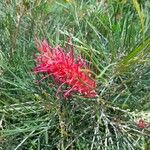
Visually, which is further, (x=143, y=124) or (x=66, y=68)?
(x=143, y=124)

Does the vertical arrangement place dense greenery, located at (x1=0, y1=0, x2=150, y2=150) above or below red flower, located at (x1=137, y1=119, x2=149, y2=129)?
above

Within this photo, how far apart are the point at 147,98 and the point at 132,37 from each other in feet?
0.61

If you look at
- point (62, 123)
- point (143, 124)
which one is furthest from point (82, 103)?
point (143, 124)

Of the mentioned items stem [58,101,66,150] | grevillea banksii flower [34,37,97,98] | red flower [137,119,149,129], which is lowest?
red flower [137,119,149,129]

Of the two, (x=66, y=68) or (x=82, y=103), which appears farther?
(x=82, y=103)

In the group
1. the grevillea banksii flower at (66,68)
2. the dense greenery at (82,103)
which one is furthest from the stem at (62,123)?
the grevillea banksii flower at (66,68)

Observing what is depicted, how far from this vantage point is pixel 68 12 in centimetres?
157

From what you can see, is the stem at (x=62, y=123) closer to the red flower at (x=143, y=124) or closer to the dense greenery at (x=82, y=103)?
the dense greenery at (x=82, y=103)

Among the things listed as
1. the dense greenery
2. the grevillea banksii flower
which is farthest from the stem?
the grevillea banksii flower

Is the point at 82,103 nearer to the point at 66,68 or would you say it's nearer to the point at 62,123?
the point at 62,123

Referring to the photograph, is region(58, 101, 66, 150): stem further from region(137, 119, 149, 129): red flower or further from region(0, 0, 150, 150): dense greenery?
region(137, 119, 149, 129): red flower

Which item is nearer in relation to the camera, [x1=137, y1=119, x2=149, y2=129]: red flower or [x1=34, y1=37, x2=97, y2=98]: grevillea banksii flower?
[x1=34, y1=37, x2=97, y2=98]: grevillea banksii flower

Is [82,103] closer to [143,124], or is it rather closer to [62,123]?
[62,123]

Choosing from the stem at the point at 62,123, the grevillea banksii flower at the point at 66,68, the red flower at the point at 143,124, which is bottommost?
the red flower at the point at 143,124
